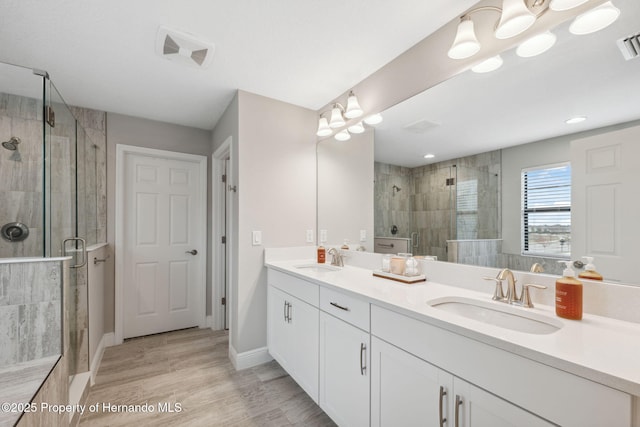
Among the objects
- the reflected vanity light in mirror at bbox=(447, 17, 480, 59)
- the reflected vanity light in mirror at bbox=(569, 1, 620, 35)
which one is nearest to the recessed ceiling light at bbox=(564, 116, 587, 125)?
the reflected vanity light in mirror at bbox=(569, 1, 620, 35)

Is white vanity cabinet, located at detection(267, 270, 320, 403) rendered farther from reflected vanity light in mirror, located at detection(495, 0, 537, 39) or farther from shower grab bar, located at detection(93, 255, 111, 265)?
reflected vanity light in mirror, located at detection(495, 0, 537, 39)

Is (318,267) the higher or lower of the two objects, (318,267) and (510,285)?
the lower

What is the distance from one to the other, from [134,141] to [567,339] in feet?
11.9

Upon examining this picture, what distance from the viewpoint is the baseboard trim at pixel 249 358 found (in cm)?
231

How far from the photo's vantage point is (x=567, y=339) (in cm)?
83

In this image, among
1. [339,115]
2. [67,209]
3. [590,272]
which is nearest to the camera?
[590,272]

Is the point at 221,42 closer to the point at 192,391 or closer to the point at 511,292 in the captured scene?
the point at 511,292

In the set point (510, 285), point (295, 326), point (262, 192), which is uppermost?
point (262, 192)

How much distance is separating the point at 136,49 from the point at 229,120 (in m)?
0.91

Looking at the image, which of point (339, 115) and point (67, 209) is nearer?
point (67, 209)

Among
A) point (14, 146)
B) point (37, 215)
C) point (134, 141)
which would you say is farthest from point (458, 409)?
point (134, 141)

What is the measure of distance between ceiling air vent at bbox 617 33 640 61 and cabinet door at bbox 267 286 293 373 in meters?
2.09

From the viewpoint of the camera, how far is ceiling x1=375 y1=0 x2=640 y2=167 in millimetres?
1006

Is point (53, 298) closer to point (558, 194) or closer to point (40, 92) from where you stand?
point (40, 92)
